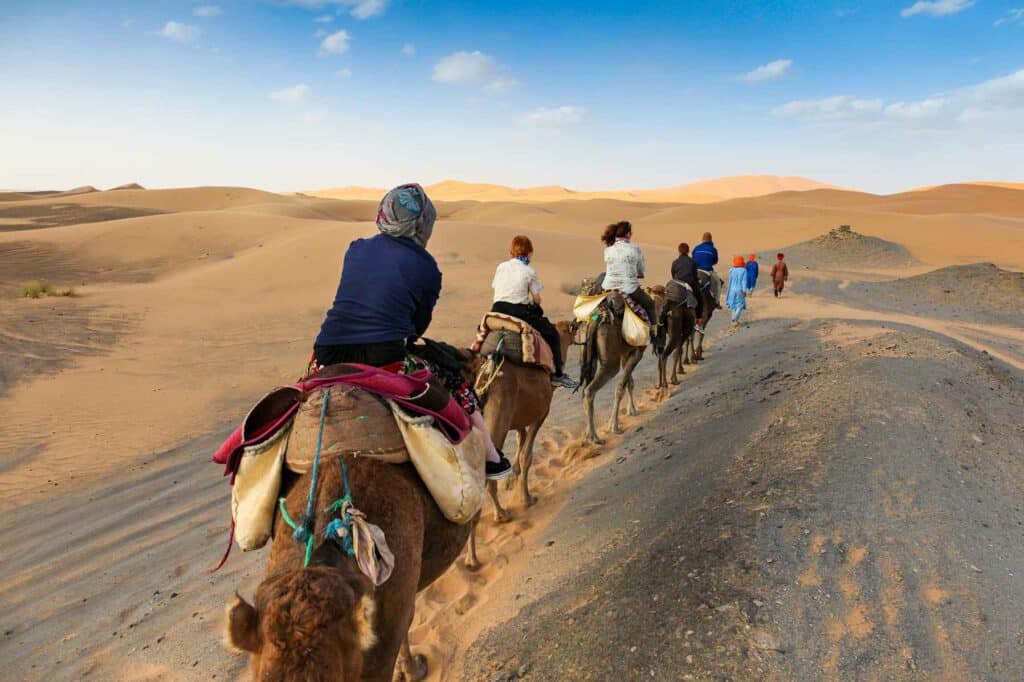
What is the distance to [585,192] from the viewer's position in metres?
148

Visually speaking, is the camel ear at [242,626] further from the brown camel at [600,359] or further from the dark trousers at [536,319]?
the brown camel at [600,359]

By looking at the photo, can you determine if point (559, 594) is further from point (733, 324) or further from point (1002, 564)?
point (733, 324)

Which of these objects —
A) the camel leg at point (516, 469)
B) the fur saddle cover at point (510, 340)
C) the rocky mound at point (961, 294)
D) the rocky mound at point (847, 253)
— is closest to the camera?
the fur saddle cover at point (510, 340)

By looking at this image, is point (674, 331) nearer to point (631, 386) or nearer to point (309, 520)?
point (631, 386)

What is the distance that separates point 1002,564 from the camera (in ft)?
13.0

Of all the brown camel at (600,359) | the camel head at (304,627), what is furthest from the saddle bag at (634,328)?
the camel head at (304,627)

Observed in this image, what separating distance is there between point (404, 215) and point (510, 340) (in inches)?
108

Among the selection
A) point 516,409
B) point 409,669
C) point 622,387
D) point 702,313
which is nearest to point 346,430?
point 409,669

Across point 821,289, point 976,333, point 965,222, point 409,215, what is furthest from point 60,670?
point 965,222

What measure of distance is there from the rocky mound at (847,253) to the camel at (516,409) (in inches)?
1127

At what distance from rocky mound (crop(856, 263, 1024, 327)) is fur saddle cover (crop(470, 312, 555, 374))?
18.0 metres

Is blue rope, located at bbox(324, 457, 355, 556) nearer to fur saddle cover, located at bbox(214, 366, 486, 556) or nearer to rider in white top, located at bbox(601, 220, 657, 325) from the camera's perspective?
fur saddle cover, located at bbox(214, 366, 486, 556)

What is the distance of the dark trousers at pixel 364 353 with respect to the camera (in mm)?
3039

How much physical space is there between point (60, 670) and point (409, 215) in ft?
14.2
